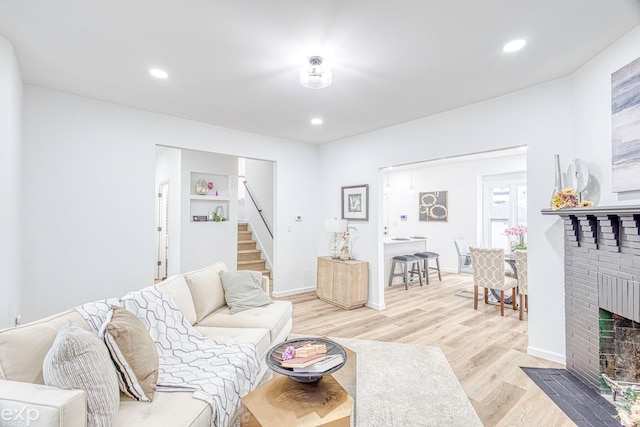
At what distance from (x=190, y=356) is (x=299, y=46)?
233 cm

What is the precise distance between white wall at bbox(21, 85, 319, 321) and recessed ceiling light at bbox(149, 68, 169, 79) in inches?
44.3

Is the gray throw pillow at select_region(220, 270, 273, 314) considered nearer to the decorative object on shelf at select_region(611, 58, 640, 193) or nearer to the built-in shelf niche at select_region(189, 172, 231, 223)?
the built-in shelf niche at select_region(189, 172, 231, 223)

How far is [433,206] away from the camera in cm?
784

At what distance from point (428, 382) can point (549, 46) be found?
111 inches

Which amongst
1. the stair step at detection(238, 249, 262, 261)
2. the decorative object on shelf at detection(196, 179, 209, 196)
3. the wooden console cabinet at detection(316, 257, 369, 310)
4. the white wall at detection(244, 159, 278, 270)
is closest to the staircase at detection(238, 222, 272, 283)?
the stair step at detection(238, 249, 262, 261)

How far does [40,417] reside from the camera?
3.55 feet

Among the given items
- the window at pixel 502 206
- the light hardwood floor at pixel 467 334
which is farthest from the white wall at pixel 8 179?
the window at pixel 502 206

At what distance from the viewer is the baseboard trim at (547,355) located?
285cm

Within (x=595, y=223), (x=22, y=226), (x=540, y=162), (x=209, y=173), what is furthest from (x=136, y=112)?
(x=595, y=223)

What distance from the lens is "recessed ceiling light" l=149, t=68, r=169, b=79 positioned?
2721mm

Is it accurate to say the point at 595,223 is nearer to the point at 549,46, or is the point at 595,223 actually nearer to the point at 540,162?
the point at 540,162

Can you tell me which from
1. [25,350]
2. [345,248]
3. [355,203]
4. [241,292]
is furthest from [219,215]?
[25,350]

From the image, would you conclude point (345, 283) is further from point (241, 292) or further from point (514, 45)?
point (514, 45)

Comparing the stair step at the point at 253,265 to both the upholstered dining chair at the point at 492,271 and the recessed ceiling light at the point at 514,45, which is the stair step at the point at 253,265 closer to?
the upholstered dining chair at the point at 492,271
